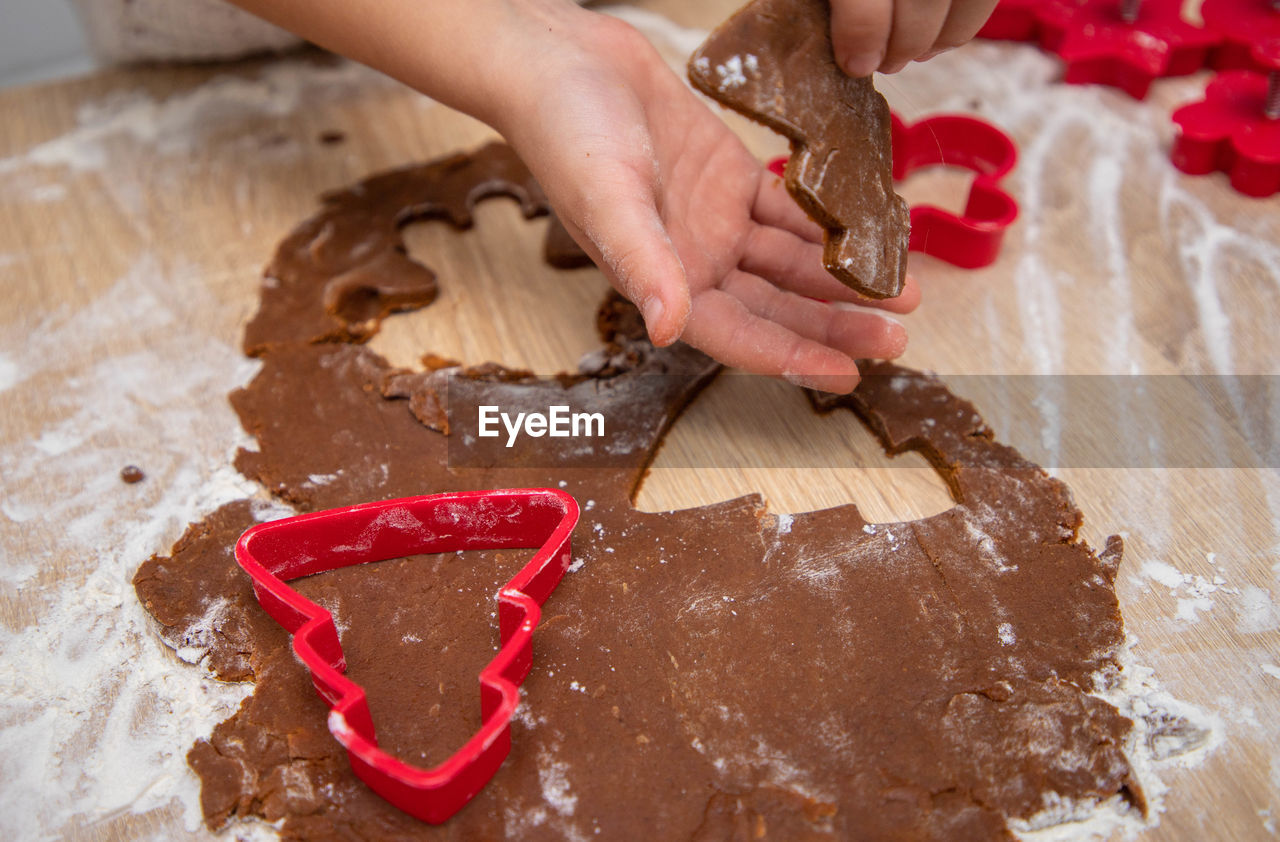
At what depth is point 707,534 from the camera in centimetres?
138

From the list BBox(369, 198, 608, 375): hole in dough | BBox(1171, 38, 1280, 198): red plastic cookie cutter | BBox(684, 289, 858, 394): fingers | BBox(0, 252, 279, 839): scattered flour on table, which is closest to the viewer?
BBox(0, 252, 279, 839): scattered flour on table

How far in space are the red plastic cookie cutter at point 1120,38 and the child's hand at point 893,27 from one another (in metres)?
1.05

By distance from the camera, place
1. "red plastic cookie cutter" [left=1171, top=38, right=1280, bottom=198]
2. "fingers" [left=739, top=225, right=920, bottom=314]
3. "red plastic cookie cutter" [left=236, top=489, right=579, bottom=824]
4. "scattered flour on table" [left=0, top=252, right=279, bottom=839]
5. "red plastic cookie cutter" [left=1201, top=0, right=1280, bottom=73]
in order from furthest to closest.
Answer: "red plastic cookie cutter" [left=1201, top=0, right=1280, bottom=73] < "red plastic cookie cutter" [left=1171, top=38, right=1280, bottom=198] < "fingers" [left=739, top=225, right=920, bottom=314] < "scattered flour on table" [left=0, top=252, right=279, bottom=839] < "red plastic cookie cutter" [left=236, top=489, right=579, bottom=824]

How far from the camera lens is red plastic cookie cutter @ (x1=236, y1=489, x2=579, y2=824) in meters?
1.08

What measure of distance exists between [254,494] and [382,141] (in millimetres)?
958

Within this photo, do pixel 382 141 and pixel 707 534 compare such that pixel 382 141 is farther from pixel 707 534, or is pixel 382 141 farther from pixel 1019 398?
pixel 1019 398

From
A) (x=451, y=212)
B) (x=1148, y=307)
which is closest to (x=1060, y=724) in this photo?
(x=1148, y=307)

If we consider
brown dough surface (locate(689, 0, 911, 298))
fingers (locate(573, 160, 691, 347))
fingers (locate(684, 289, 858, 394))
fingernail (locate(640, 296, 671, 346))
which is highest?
brown dough surface (locate(689, 0, 911, 298))

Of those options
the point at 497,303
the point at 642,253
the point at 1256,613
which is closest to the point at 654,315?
the point at 642,253

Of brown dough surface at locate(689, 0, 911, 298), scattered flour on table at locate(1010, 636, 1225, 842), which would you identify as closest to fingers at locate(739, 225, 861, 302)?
brown dough surface at locate(689, 0, 911, 298)

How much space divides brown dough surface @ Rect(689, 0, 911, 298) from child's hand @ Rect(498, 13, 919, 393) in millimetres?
191

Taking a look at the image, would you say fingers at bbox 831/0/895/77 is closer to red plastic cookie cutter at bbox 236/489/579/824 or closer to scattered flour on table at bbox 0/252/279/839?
red plastic cookie cutter at bbox 236/489/579/824

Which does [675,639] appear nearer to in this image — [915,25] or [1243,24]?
[915,25]

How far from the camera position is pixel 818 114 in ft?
3.92
